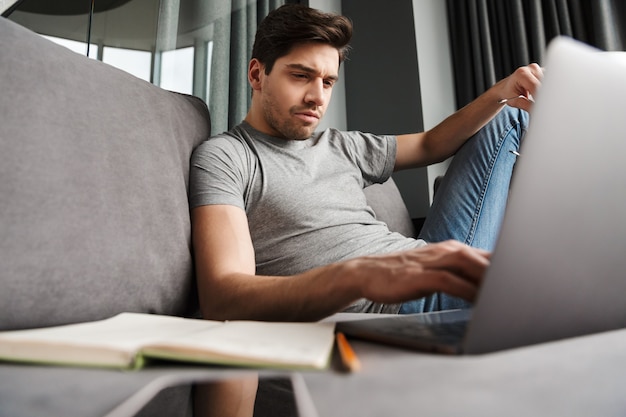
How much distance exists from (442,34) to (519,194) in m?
2.47

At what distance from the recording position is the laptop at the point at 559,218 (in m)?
0.28

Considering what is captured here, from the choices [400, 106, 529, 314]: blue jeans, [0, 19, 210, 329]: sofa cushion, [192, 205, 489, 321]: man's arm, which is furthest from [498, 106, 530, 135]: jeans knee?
[0, 19, 210, 329]: sofa cushion

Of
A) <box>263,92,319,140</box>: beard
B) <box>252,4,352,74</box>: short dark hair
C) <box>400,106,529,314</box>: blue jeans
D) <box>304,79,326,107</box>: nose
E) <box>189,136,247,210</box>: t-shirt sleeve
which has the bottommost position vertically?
<box>400,106,529,314</box>: blue jeans

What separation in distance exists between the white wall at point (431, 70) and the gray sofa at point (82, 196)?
5.31 ft

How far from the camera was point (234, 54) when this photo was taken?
1.81 meters

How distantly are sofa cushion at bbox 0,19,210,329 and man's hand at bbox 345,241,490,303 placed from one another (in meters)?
0.38

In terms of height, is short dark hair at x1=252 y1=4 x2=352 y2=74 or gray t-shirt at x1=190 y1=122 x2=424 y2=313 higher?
short dark hair at x1=252 y1=4 x2=352 y2=74

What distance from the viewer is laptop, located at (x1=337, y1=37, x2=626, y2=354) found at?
281mm

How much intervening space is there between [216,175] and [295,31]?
0.49m

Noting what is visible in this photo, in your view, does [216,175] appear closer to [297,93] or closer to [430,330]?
[297,93]

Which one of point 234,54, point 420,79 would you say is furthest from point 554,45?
point 420,79

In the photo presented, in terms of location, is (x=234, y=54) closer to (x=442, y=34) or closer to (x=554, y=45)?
(x=442, y=34)

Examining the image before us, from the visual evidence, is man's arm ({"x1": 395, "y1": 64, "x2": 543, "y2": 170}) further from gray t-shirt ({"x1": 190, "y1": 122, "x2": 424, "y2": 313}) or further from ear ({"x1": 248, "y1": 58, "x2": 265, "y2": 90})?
ear ({"x1": 248, "y1": 58, "x2": 265, "y2": 90})

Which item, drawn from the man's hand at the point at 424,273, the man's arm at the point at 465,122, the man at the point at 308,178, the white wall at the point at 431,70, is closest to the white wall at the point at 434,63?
the white wall at the point at 431,70
